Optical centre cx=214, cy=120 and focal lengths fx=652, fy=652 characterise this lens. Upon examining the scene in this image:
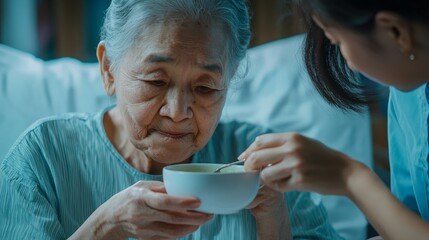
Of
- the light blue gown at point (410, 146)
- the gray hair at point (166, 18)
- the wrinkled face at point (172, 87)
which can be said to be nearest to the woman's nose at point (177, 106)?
the wrinkled face at point (172, 87)

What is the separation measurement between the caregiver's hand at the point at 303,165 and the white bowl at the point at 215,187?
0.12 ft

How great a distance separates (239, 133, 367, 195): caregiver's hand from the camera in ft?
3.56

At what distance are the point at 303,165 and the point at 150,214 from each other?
0.30 m

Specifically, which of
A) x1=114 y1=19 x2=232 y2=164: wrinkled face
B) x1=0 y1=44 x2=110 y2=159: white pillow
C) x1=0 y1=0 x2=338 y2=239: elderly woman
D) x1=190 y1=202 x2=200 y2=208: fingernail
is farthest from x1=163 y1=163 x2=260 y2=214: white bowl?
x1=0 y1=44 x2=110 y2=159: white pillow

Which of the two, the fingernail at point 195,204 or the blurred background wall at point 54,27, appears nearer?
the fingernail at point 195,204

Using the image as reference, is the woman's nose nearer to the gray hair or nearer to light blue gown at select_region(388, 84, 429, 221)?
the gray hair

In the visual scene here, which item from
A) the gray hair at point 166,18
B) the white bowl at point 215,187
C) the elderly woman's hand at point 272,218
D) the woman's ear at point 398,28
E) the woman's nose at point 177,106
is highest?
the woman's ear at point 398,28

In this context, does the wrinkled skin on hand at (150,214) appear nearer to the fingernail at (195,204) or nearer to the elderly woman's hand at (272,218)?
the fingernail at (195,204)

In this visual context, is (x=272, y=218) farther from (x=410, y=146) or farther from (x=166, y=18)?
(x=166, y=18)

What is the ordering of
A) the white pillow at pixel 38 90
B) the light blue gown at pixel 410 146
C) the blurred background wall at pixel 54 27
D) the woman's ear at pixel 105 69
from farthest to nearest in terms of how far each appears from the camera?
the blurred background wall at pixel 54 27, the white pillow at pixel 38 90, the woman's ear at pixel 105 69, the light blue gown at pixel 410 146

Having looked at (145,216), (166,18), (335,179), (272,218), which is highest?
(166,18)

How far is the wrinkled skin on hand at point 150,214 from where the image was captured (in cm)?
114

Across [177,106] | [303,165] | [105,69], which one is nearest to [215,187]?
[303,165]

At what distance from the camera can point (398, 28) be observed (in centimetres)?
103
